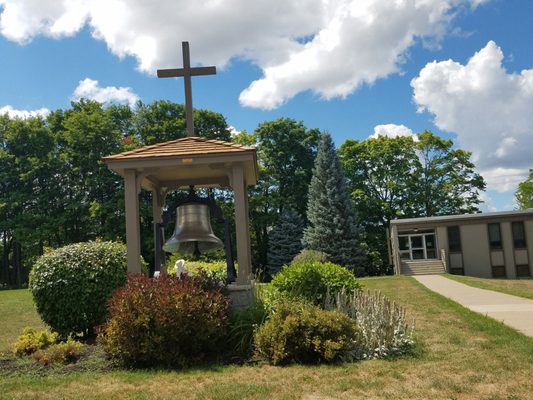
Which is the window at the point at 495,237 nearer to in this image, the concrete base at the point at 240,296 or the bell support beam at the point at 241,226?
the bell support beam at the point at 241,226

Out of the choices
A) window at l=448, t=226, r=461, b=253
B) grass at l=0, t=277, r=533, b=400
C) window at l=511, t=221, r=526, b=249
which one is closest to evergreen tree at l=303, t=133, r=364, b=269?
window at l=448, t=226, r=461, b=253

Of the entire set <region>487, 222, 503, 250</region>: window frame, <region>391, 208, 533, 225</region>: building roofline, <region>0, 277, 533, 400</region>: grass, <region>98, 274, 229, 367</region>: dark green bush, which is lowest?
<region>0, 277, 533, 400</region>: grass

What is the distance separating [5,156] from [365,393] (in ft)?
113

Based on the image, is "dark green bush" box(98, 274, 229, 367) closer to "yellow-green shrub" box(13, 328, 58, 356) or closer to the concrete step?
"yellow-green shrub" box(13, 328, 58, 356)

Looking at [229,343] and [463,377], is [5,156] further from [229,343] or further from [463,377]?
[463,377]

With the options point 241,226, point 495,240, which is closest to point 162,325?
point 241,226

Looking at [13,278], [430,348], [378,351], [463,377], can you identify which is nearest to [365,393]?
[463,377]

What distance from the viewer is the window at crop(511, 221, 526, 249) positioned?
28703 millimetres

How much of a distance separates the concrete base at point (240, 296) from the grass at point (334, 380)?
Result: 1297 mm

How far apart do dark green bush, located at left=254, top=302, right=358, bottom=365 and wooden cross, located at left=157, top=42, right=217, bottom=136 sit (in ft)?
12.0

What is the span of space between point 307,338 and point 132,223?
3.32 meters

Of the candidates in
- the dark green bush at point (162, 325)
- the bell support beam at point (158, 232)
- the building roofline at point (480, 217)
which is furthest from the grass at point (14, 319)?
the building roofline at point (480, 217)

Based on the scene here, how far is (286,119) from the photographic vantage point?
1583 inches

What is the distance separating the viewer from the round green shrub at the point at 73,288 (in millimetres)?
8148
